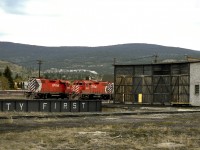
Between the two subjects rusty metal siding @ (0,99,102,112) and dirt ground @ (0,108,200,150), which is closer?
dirt ground @ (0,108,200,150)

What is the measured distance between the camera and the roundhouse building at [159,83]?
47.6m

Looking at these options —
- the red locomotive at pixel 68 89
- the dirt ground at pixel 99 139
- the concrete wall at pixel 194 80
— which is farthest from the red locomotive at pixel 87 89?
the dirt ground at pixel 99 139

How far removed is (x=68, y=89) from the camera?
58.6 meters

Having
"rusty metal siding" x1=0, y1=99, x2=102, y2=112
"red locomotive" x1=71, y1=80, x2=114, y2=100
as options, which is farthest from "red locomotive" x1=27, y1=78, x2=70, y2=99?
"rusty metal siding" x1=0, y1=99, x2=102, y2=112

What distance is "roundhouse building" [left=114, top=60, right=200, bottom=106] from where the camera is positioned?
47634 millimetres

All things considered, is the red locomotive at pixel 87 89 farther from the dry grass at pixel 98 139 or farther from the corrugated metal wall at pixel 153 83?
the dry grass at pixel 98 139

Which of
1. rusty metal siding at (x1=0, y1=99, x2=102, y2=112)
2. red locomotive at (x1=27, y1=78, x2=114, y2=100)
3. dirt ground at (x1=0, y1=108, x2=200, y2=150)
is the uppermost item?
red locomotive at (x1=27, y1=78, x2=114, y2=100)

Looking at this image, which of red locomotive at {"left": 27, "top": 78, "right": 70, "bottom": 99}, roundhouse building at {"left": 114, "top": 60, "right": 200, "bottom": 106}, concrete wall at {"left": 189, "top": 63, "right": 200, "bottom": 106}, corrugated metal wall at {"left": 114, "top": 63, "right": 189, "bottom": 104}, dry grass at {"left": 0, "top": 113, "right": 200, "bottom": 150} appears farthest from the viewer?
red locomotive at {"left": 27, "top": 78, "right": 70, "bottom": 99}

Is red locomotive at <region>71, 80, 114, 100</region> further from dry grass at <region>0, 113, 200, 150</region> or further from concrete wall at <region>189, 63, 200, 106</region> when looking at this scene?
dry grass at <region>0, 113, 200, 150</region>

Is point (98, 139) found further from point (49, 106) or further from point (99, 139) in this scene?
point (49, 106)

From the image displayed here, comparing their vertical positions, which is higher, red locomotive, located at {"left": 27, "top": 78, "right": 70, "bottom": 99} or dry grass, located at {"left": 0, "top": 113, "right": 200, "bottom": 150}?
red locomotive, located at {"left": 27, "top": 78, "right": 70, "bottom": 99}

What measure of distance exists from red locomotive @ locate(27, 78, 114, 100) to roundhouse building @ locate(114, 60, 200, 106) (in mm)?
3718

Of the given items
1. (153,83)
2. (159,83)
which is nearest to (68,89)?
(153,83)

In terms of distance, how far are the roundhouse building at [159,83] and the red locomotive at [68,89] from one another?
3718 millimetres
